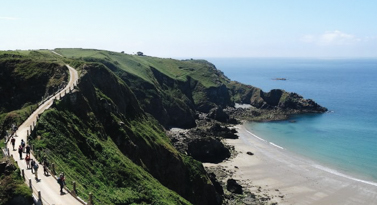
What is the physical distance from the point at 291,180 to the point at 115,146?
170 feet

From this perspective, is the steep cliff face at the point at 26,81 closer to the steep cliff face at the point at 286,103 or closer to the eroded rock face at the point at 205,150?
the eroded rock face at the point at 205,150

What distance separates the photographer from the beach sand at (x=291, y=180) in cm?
7618

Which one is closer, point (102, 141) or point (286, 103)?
point (102, 141)

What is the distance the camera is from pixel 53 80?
68.6 m

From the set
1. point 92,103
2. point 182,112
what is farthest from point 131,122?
point 182,112

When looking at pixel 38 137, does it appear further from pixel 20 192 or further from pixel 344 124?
pixel 344 124

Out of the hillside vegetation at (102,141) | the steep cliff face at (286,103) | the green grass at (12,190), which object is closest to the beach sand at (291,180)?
the hillside vegetation at (102,141)

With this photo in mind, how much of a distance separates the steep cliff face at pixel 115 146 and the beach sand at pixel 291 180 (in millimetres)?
21278

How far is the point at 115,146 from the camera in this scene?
5591 cm

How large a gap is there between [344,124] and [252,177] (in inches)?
3151

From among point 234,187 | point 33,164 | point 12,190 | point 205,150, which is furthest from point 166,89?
point 12,190

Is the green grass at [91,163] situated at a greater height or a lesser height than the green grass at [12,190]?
lesser

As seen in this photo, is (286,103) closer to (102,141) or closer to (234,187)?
(234,187)

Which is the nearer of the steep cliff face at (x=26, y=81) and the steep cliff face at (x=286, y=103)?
the steep cliff face at (x=26, y=81)
